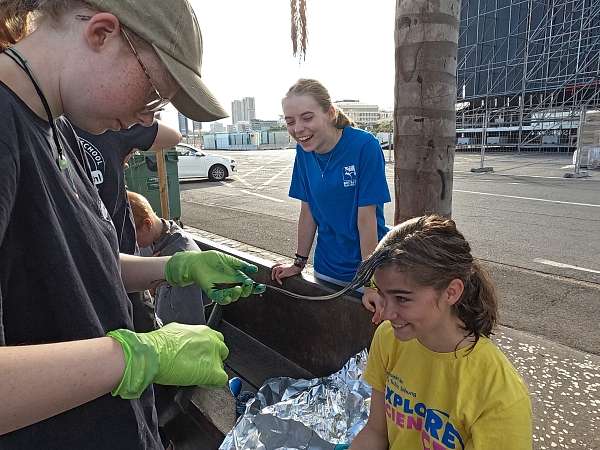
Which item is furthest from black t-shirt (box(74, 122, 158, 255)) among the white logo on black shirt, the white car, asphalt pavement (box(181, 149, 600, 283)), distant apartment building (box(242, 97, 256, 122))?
distant apartment building (box(242, 97, 256, 122))

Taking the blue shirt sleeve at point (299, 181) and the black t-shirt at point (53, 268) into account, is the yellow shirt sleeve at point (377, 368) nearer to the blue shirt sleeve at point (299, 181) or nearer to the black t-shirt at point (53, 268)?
the black t-shirt at point (53, 268)

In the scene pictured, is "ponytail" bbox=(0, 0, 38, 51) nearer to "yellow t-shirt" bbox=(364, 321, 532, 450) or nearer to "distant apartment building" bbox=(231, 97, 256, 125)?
"yellow t-shirt" bbox=(364, 321, 532, 450)

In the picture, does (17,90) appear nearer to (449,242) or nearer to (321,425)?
(449,242)

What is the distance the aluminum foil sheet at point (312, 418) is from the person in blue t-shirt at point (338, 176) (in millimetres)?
454

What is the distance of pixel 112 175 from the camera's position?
2293 mm

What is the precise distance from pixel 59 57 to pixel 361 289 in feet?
6.07

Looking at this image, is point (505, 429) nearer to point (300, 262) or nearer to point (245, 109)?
point (300, 262)

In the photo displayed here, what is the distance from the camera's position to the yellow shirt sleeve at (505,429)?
1222 millimetres

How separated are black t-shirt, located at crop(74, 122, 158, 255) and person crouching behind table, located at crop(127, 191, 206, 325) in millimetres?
485

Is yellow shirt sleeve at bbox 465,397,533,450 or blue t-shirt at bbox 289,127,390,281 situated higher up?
blue t-shirt at bbox 289,127,390,281

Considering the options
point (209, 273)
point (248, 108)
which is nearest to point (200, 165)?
point (209, 273)

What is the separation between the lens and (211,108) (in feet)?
3.48

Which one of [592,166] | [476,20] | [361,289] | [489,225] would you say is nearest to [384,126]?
[476,20]

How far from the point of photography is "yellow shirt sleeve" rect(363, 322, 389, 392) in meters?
1.62
